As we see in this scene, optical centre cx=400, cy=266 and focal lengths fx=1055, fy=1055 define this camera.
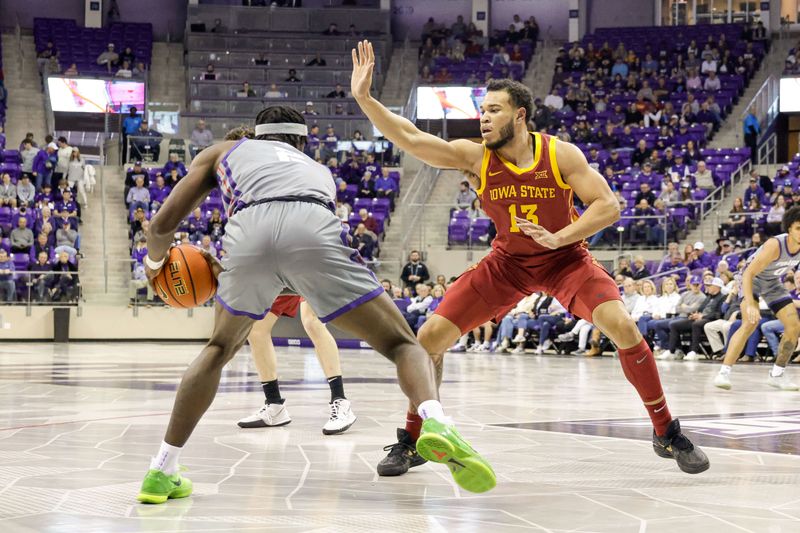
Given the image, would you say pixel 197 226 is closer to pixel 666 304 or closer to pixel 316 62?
pixel 666 304

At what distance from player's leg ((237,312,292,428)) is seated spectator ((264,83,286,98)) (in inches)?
959

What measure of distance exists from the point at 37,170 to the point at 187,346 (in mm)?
7244

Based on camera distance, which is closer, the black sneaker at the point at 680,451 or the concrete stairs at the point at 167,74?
the black sneaker at the point at 680,451

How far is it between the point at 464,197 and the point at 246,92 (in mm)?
9477

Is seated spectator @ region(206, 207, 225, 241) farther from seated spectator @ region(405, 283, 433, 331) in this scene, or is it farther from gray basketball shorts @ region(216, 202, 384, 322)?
gray basketball shorts @ region(216, 202, 384, 322)

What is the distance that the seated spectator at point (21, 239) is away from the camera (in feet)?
69.8

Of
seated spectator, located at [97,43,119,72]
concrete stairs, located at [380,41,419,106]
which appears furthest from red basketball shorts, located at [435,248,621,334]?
seated spectator, located at [97,43,119,72]

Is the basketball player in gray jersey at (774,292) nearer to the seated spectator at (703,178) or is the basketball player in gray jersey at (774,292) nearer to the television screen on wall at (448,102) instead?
the seated spectator at (703,178)

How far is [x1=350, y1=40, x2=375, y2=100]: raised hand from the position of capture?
16.6ft

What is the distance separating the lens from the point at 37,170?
80.0 ft

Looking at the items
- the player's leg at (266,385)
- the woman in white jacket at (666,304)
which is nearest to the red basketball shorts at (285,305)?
the player's leg at (266,385)

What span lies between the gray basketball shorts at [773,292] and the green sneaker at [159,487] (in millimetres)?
7678

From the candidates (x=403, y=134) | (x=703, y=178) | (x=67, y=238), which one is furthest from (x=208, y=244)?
(x=403, y=134)

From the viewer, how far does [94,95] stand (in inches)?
1134
